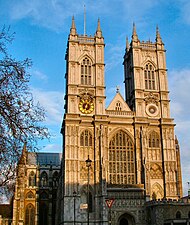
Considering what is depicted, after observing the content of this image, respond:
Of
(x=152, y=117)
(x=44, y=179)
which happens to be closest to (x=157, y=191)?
(x=152, y=117)

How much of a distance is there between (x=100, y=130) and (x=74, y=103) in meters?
5.57

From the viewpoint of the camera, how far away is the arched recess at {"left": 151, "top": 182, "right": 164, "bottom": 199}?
46.2 metres

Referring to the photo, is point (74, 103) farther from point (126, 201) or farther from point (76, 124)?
point (126, 201)

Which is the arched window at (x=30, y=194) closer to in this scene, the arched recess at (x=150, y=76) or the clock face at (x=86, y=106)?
the clock face at (x=86, y=106)

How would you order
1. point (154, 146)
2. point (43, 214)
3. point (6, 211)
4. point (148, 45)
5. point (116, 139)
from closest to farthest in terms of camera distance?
point (116, 139) → point (154, 146) → point (148, 45) → point (43, 214) → point (6, 211)

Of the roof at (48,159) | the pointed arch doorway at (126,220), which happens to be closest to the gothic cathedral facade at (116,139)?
the pointed arch doorway at (126,220)

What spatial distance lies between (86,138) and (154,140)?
10.1 metres

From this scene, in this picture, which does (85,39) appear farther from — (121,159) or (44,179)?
(44,179)

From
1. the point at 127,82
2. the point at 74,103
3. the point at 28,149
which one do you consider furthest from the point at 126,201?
the point at 28,149

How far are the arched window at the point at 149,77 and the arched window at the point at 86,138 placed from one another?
12.2 metres

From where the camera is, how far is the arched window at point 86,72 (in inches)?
2013

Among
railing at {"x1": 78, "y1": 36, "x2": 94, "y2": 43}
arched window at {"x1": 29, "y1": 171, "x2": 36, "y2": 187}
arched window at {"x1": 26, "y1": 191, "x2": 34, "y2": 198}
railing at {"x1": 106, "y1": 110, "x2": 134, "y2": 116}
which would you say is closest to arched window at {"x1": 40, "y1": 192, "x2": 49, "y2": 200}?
arched window at {"x1": 26, "y1": 191, "x2": 34, "y2": 198}

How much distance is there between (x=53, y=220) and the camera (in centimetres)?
6212

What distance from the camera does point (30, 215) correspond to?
6181cm
